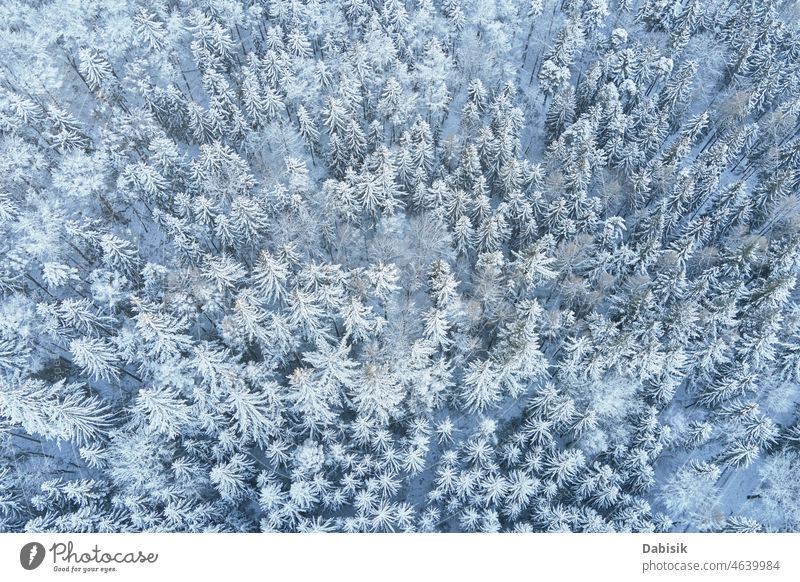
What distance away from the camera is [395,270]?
149ft

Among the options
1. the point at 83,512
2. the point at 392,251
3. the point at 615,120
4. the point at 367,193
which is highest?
the point at 615,120

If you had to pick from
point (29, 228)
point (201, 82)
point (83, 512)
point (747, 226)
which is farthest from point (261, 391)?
point (747, 226)

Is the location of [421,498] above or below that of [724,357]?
below

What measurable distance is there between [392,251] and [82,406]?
29.4 meters

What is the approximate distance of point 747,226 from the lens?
54.1 metres

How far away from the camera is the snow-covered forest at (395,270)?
39.9m

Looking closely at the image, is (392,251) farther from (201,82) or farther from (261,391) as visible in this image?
(201,82)

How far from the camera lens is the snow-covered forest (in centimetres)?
3988

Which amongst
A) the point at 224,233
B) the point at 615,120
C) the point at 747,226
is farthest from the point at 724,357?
the point at 224,233

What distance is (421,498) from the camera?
4425 cm
